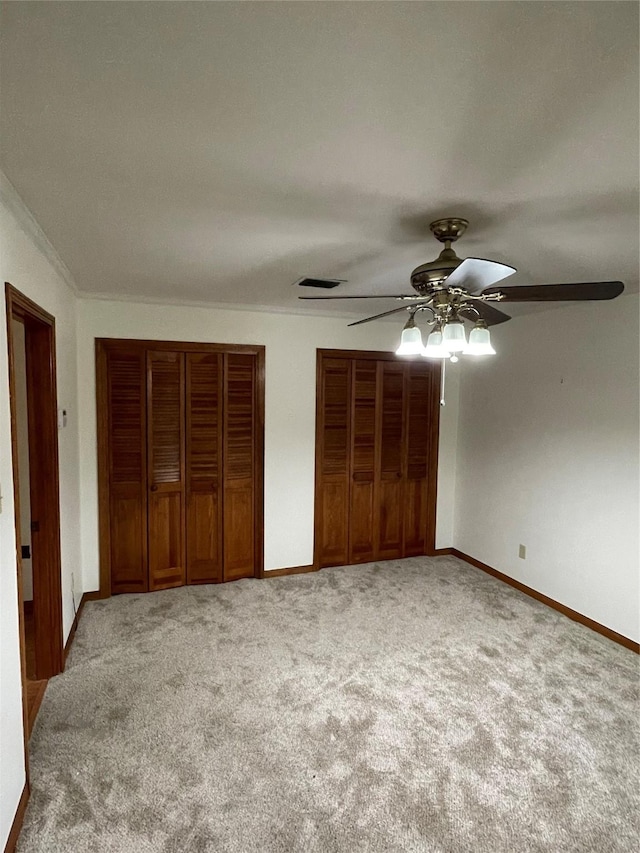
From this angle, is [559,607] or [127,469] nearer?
[559,607]

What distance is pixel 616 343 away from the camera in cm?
325

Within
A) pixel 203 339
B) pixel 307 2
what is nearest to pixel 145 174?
pixel 307 2

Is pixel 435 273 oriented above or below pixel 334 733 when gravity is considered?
above

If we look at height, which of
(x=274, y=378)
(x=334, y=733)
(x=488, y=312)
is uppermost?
(x=488, y=312)

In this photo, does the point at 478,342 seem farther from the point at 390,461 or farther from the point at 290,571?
the point at 290,571

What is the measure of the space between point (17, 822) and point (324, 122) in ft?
8.47

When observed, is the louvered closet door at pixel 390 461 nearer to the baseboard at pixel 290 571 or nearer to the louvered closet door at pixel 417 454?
the louvered closet door at pixel 417 454

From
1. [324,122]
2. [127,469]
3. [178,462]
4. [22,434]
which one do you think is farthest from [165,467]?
[324,122]

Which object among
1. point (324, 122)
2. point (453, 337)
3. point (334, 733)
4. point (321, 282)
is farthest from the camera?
point (321, 282)

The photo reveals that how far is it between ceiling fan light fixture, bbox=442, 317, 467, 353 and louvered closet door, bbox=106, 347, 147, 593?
104 inches

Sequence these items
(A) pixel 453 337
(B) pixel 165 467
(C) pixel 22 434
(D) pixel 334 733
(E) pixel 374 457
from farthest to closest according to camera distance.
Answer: (E) pixel 374 457 < (B) pixel 165 467 < (C) pixel 22 434 < (D) pixel 334 733 < (A) pixel 453 337

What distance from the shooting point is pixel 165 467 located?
387 cm

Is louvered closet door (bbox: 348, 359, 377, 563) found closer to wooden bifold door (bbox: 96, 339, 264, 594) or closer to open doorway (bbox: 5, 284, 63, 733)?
wooden bifold door (bbox: 96, 339, 264, 594)

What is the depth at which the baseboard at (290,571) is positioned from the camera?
426cm
